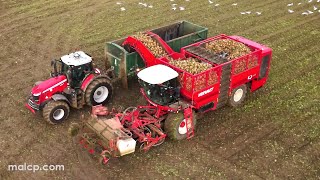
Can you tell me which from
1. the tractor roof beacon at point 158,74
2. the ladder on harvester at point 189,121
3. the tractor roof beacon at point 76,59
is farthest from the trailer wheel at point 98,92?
the ladder on harvester at point 189,121

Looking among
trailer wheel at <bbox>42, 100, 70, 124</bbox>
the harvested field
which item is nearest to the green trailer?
the harvested field

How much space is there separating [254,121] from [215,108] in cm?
149

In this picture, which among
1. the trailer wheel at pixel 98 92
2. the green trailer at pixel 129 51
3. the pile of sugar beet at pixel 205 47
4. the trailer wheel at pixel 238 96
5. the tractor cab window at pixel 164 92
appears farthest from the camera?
the green trailer at pixel 129 51

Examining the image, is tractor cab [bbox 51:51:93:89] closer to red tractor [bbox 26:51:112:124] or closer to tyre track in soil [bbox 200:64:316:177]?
red tractor [bbox 26:51:112:124]

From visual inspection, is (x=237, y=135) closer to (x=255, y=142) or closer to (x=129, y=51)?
(x=255, y=142)

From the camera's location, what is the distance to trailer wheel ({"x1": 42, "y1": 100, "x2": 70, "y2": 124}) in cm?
1229

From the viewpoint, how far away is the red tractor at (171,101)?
11094 millimetres

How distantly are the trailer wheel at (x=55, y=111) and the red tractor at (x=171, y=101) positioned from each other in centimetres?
144

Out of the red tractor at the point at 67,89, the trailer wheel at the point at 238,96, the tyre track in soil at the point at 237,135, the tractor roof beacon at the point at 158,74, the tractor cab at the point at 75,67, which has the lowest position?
the tyre track in soil at the point at 237,135

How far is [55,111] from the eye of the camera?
12.5 meters

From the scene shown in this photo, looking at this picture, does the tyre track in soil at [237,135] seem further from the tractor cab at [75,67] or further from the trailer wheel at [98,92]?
the tractor cab at [75,67]

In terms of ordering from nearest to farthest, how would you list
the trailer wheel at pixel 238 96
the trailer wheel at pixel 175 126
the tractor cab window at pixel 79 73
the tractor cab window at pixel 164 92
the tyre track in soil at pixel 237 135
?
the trailer wheel at pixel 175 126
the tractor cab window at pixel 164 92
the tyre track in soil at pixel 237 135
the tractor cab window at pixel 79 73
the trailer wheel at pixel 238 96

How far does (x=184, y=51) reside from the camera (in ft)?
44.3

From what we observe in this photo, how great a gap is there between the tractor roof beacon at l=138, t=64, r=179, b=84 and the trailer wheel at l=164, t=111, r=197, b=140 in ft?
3.93
